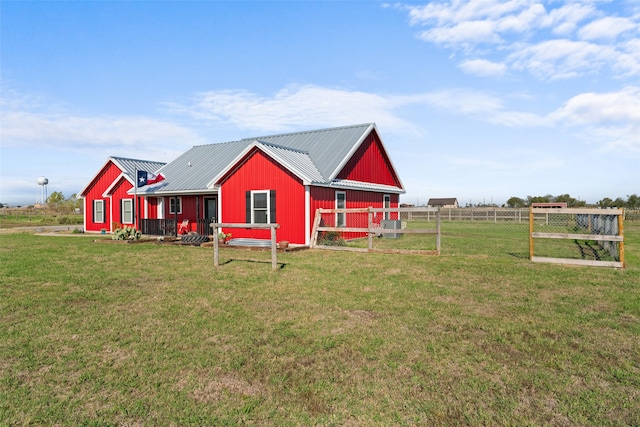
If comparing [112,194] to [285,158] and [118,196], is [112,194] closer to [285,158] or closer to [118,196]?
[118,196]

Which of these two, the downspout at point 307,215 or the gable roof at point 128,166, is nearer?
the downspout at point 307,215

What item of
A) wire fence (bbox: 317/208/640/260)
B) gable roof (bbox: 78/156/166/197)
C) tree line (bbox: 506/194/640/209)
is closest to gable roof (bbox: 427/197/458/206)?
tree line (bbox: 506/194/640/209)

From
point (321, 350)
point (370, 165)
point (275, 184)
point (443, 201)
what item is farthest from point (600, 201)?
point (321, 350)

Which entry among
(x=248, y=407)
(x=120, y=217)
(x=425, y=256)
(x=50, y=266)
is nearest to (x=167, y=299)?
(x=248, y=407)

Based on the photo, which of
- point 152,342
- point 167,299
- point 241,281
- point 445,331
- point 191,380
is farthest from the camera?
point 241,281

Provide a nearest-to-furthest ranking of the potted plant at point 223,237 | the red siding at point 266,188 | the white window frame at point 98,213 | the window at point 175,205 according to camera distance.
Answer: the red siding at point 266,188 → the potted plant at point 223,237 → the window at point 175,205 → the white window frame at point 98,213

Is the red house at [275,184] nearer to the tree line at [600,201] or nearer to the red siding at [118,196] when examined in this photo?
the red siding at [118,196]

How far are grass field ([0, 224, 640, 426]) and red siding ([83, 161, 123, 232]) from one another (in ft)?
62.0

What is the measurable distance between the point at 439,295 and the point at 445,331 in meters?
2.34

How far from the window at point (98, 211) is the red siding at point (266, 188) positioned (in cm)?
1301

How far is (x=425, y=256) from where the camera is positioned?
13781mm

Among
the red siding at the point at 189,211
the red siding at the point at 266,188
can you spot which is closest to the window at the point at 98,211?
the red siding at the point at 189,211

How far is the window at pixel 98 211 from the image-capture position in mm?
28188

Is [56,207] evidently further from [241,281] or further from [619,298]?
[619,298]
